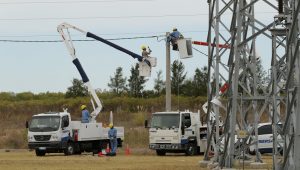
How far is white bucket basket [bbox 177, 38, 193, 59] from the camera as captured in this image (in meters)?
48.2

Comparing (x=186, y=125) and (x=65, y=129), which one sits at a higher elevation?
(x=186, y=125)

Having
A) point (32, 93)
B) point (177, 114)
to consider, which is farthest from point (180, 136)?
Result: point (32, 93)

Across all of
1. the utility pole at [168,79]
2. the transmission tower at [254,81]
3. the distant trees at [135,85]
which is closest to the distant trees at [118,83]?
the distant trees at [135,85]

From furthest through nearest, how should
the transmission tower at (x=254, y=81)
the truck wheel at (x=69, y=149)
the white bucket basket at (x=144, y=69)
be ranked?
the white bucket basket at (x=144, y=69)
the truck wheel at (x=69, y=149)
the transmission tower at (x=254, y=81)

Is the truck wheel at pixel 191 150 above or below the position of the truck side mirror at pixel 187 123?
below

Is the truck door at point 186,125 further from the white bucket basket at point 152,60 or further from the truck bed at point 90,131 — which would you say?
the white bucket basket at point 152,60

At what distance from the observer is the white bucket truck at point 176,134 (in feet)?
148

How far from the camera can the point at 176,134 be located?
45.1m

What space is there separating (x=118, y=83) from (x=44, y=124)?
167 ft

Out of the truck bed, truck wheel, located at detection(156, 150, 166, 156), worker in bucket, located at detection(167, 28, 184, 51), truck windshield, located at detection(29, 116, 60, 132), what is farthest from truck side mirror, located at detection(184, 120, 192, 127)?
truck windshield, located at detection(29, 116, 60, 132)

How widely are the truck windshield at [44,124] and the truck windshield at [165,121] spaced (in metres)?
5.28

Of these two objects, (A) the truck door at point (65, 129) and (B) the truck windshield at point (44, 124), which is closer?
(A) the truck door at point (65, 129)

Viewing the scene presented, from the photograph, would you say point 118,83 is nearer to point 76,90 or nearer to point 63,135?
point 76,90

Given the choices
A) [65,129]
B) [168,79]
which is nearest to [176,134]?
[65,129]
